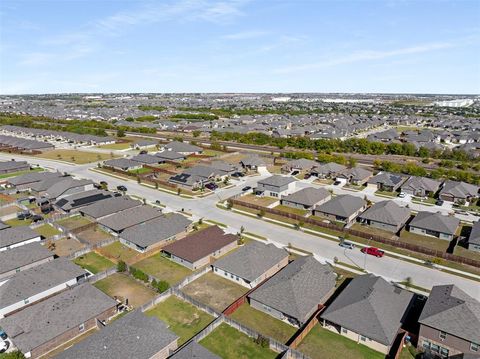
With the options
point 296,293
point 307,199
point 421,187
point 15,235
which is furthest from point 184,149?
point 296,293

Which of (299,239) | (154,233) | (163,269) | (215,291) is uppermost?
(154,233)

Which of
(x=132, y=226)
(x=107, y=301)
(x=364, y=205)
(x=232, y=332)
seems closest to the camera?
(x=232, y=332)

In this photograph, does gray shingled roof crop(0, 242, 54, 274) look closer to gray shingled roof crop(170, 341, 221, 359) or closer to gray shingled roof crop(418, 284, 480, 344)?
gray shingled roof crop(170, 341, 221, 359)

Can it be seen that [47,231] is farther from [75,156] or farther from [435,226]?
[75,156]

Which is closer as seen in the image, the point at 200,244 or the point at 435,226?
the point at 200,244

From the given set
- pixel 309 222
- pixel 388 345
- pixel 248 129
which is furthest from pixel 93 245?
pixel 248 129

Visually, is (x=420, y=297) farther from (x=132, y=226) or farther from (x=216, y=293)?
(x=132, y=226)

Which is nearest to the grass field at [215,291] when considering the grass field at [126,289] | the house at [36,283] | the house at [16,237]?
the grass field at [126,289]
